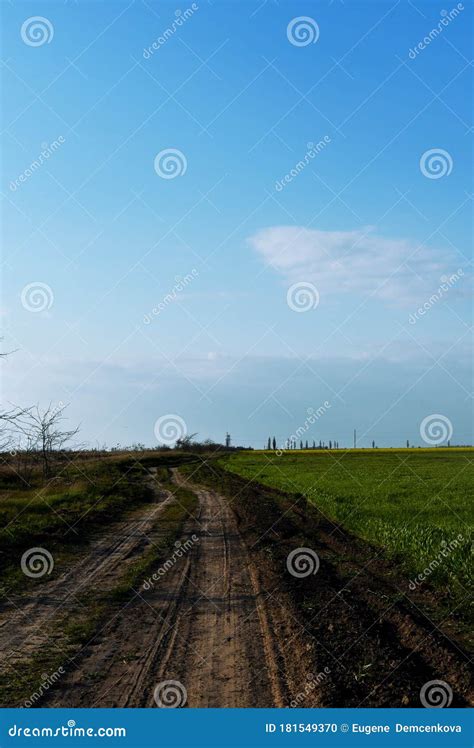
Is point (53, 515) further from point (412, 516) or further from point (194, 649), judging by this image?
point (194, 649)

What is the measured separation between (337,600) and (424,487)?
21952 millimetres

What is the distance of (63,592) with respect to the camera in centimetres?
1059

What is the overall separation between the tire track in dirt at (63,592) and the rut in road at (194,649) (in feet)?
2.72

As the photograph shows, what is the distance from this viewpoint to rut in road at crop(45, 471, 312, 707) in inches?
243

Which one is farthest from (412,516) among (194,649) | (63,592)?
(194,649)

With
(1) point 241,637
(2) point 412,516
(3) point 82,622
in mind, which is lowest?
(3) point 82,622

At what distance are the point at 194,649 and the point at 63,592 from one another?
383cm

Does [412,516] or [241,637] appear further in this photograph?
[412,516]

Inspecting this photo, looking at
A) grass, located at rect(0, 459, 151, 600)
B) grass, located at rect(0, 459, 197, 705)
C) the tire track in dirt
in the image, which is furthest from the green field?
grass, located at rect(0, 459, 151, 600)

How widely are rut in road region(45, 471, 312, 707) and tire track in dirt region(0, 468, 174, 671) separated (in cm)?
83

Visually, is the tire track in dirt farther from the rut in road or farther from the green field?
the green field

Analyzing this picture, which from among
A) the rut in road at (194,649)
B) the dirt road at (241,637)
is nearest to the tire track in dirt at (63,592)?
the dirt road at (241,637)
